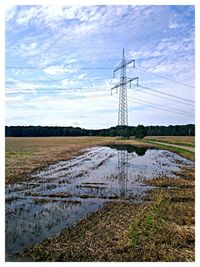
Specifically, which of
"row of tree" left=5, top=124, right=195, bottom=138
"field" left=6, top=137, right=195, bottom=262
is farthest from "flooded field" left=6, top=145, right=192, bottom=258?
"row of tree" left=5, top=124, right=195, bottom=138

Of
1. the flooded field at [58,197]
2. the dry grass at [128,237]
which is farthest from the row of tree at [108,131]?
the dry grass at [128,237]

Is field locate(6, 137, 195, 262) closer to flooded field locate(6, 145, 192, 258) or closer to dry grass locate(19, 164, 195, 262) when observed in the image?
dry grass locate(19, 164, 195, 262)

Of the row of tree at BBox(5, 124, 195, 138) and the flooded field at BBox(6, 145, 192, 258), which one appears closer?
the flooded field at BBox(6, 145, 192, 258)

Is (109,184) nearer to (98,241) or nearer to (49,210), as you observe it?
(49,210)

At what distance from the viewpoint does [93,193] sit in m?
7.13

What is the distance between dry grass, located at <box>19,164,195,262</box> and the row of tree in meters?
34.5

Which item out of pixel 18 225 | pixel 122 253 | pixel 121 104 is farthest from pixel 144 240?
pixel 121 104

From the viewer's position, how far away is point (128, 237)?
12.9ft

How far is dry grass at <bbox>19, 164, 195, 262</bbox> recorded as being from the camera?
11.3ft

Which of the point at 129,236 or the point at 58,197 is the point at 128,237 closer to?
the point at 129,236

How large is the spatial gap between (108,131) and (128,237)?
5482 cm

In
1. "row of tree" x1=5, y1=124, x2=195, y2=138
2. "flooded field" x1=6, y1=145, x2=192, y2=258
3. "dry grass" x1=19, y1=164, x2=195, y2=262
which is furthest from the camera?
"row of tree" x1=5, y1=124, x2=195, y2=138

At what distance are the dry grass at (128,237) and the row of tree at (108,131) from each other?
3448 centimetres

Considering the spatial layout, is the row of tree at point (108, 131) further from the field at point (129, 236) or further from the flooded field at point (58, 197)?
the field at point (129, 236)
